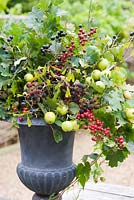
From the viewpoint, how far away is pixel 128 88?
4.16ft

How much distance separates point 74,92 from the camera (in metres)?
1.21

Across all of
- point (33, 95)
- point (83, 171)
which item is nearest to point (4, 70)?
point (33, 95)

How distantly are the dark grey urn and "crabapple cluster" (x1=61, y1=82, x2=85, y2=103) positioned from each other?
96 mm

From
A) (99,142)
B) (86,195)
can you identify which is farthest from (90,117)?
(86,195)

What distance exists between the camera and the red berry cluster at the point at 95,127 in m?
1.17

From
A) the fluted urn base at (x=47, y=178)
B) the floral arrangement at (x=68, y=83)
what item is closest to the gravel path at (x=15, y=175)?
the fluted urn base at (x=47, y=178)

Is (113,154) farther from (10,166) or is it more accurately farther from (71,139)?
(10,166)

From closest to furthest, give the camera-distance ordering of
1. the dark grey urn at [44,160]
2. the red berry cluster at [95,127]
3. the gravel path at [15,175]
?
the red berry cluster at [95,127] → the dark grey urn at [44,160] → the gravel path at [15,175]

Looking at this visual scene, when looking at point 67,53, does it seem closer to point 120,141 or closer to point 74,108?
point 74,108

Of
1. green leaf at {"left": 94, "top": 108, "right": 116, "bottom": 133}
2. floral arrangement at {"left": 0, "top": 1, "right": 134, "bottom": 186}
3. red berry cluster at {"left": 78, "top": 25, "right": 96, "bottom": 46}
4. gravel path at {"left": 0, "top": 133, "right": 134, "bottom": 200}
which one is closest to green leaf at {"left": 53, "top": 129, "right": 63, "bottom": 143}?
floral arrangement at {"left": 0, "top": 1, "right": 134, "bottom": 186}

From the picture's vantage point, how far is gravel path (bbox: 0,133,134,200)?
10.3 ft

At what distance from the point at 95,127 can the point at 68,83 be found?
0.13m

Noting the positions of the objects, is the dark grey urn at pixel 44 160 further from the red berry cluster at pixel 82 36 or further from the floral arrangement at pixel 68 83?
the red berry cluster at pixel 82 36

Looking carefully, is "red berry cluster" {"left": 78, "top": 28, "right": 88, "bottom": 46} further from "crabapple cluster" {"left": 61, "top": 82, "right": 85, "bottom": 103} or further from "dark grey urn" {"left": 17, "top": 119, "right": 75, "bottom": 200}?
"dark grey urn" {"left": 17, "top": 119, "right": 75, "bottom": 200}
